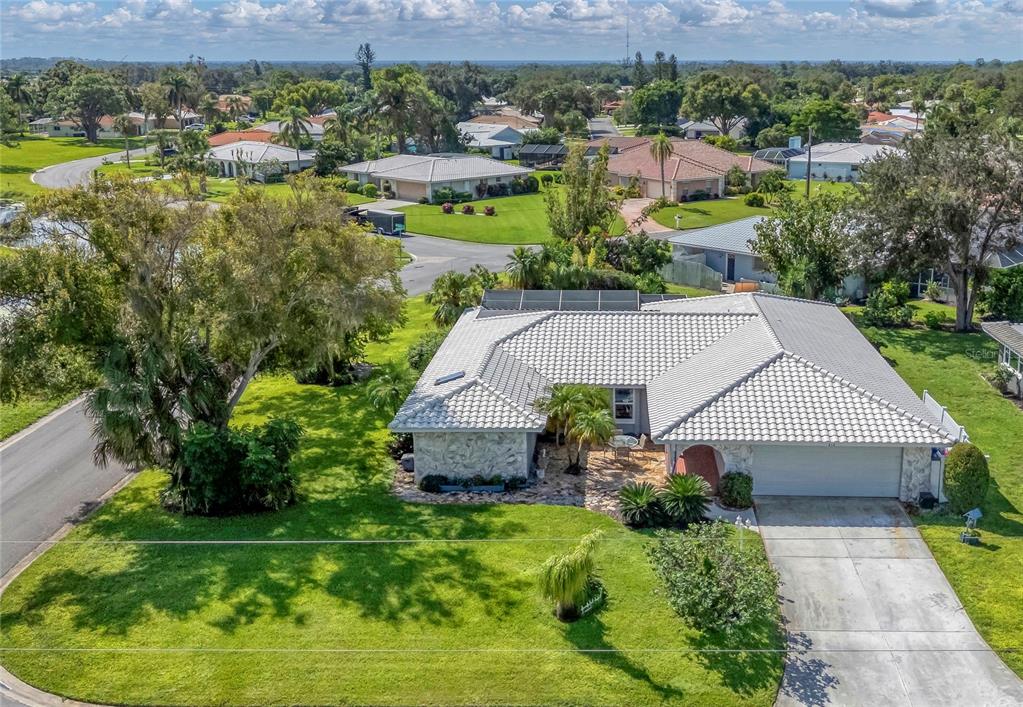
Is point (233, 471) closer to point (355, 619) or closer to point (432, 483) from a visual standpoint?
point (432, 483)

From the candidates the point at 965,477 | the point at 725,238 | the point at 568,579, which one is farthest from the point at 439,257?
the point at 568,579

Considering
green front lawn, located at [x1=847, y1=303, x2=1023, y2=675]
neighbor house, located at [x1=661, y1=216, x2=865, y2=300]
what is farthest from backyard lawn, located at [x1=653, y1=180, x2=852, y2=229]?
green front lawn, located at [x1=847, y1=303, x2=1023, y2=675]

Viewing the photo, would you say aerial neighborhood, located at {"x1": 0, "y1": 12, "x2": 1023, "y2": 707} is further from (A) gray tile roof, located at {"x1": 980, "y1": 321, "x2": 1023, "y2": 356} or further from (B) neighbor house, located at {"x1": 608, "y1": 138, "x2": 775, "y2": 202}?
(B) neighbor house, located at {"x1": 608, "y1": 138, "x2": 775, "y2": 202}

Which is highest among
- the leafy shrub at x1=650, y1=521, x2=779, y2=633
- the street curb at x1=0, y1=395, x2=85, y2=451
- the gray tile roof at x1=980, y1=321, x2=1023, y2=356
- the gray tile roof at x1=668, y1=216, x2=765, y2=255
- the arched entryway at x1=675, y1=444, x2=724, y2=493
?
the gray tile roof at x1=668, y1=216, x2=765, y2=255

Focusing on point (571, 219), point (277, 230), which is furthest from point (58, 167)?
point (277, 230)

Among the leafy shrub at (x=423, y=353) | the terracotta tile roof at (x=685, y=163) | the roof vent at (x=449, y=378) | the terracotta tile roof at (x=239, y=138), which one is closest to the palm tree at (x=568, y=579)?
the roof vent at (x=449, y=378)

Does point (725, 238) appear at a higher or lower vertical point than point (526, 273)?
higher
